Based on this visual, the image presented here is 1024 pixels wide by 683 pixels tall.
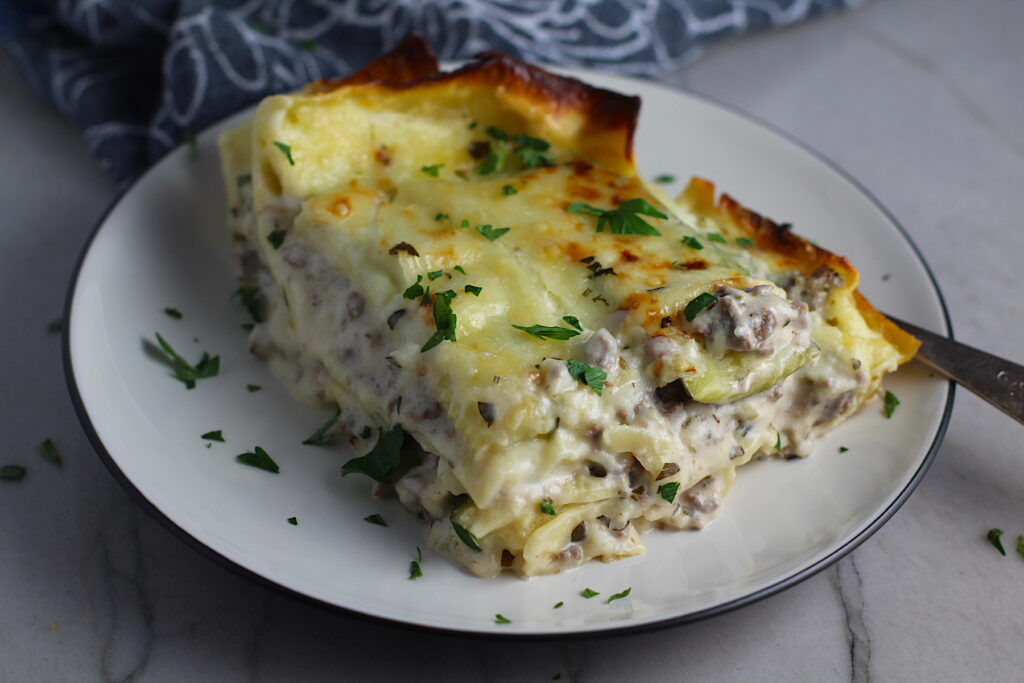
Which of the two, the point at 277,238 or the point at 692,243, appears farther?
the point at 277,238

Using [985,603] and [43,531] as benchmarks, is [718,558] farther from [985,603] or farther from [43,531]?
[43,531]

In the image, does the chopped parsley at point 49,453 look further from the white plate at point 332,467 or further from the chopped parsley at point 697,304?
the chopped parsley at point 697,304

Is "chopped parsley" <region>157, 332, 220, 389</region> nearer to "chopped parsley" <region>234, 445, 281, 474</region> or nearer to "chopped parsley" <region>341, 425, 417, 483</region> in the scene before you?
"chopped parsley" <region>234, 445, 281, 474</region>

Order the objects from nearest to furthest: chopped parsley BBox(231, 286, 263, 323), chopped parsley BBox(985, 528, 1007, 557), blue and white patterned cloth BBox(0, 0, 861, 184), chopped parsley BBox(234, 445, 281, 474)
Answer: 1. chopped parsley BBox(234, 445, 281, 474)
2. chopped parsley BBox(985, 528, 1007, 557)
3. chopped parsley BBox(231, 286, 263, 323)
4. blue and white patterned cloth BBox(0, 0, 861, 184)

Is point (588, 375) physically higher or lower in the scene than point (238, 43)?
higher

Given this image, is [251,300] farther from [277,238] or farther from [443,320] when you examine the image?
[443,320]

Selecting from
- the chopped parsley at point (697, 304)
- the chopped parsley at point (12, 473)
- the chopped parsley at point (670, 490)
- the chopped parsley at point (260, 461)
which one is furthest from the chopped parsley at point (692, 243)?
the chopped parsley at point (12, 473)

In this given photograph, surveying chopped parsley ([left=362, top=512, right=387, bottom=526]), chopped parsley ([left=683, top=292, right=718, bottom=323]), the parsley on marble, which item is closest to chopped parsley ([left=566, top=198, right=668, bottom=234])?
chopped parsley ([left=683, top=292, right=718, bottom=323])

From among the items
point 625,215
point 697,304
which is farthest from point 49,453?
point 697,304
